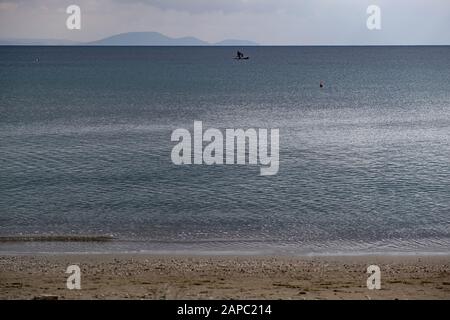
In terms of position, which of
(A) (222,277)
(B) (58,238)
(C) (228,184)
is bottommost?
(A) (222,277)

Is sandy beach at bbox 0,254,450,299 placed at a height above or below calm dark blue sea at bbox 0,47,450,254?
below

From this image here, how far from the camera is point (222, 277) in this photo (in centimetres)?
2123

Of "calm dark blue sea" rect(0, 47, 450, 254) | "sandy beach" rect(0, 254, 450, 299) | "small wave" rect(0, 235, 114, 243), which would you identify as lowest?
"sandy beach" rect(0, 254, 450, 299)

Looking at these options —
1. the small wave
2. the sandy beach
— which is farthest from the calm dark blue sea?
the sandy beach

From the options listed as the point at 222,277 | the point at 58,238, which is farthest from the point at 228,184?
the point at 222,277

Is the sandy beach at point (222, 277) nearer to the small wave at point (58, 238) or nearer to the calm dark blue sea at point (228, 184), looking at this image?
the calm dark blue sea at point (228, 184)

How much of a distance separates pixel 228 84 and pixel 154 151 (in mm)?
78510

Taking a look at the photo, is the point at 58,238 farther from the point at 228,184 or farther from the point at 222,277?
the point at 228,184

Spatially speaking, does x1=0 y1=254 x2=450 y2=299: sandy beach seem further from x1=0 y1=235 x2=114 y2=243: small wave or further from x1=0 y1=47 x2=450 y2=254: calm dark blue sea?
x1=0 y1=235 x2=114 y2=243: small wave

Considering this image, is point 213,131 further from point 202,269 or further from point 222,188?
point 202,269

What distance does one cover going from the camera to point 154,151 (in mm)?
47781

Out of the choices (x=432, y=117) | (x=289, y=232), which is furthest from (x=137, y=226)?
(x=432, y=117)

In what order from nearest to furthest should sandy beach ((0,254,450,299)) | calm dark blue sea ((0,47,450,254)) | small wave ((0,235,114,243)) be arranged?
sandy beach ((0,254,450,299)) < small wave ((0,235,114,243)) < calm dark blue sea ((0,47,450,254))

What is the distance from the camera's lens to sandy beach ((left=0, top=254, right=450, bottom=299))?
18797 millimetres
